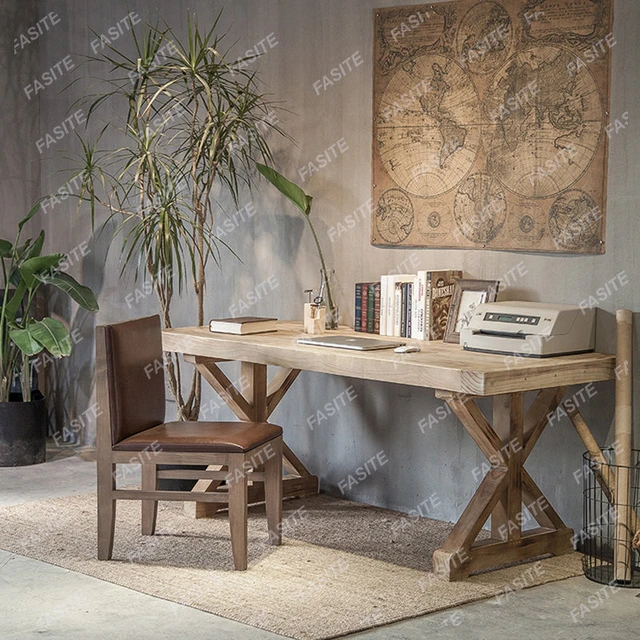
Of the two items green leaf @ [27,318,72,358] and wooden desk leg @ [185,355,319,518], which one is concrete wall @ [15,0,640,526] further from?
green leaf @ [27,318,72,358]

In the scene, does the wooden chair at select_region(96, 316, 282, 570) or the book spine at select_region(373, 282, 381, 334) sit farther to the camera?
the book spine at select_region(373, 282, 381, 334)

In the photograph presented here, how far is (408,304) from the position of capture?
463cm

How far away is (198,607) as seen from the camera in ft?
12.1

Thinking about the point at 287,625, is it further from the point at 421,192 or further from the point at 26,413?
the point at 26,413

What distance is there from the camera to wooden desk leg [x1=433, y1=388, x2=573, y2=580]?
4.01 meters

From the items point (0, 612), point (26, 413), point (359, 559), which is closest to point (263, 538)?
point (359, 559)

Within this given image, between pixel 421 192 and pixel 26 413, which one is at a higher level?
pixel 421 192

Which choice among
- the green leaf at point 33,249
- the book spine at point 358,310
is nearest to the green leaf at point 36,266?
the green leaf at point 33,249

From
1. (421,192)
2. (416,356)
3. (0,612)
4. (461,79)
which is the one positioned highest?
(461,79)

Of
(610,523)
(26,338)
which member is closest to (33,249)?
(26,338)

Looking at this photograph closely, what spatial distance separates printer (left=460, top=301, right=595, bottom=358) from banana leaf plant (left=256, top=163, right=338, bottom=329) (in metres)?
0.89

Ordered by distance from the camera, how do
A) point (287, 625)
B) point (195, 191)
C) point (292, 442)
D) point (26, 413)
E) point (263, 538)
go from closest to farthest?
point (287, 625) → point (263, 538) → point (195, 191) → point (292, 442) → point (26, 413)

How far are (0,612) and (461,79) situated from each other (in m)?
2.58

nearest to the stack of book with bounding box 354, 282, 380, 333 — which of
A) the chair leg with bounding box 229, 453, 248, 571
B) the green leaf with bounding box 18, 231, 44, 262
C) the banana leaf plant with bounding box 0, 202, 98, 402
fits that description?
the chair leg with bounding box 229, 453, 248, 571
